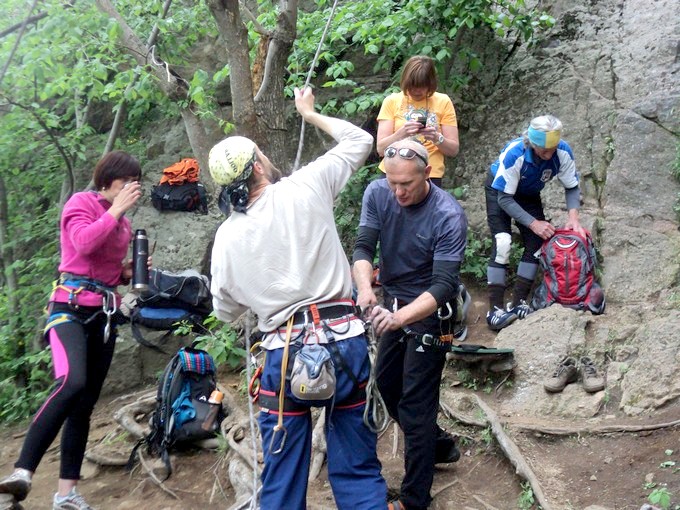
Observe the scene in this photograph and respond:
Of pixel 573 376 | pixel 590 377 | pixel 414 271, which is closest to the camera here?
pixel 414 271

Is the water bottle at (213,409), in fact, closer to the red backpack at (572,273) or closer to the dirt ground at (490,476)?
the dirt ground at (490,476)

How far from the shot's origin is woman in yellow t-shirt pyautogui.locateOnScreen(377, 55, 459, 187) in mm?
5246

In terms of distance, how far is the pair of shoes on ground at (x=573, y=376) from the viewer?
475cm

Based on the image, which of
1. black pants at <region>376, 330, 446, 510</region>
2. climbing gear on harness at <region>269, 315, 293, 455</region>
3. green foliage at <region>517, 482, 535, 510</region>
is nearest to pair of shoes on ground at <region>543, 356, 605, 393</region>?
green foliage at <region>517, 482, 535, 510</region>

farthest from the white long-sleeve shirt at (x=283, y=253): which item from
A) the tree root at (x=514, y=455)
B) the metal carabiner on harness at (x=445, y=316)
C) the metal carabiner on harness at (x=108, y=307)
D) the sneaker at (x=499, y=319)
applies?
the sneaker at (x=499, y=319)

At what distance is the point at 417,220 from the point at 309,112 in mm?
790

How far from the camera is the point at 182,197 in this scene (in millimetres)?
8367

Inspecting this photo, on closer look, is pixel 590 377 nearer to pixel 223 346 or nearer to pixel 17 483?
pixel 223 346

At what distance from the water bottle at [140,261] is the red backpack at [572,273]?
356 centimetres

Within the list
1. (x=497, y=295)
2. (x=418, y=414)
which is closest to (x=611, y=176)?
(x=497, y=295)

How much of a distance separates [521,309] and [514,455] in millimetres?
2268

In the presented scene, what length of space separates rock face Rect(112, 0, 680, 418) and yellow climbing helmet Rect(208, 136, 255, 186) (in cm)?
292

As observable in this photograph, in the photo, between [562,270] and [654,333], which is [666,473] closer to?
[654,333]

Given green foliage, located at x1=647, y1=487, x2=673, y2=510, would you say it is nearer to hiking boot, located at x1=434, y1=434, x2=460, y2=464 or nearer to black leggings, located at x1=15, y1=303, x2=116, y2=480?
hiking boot, located at x1=434, y1=434, x2=460, y2=464
